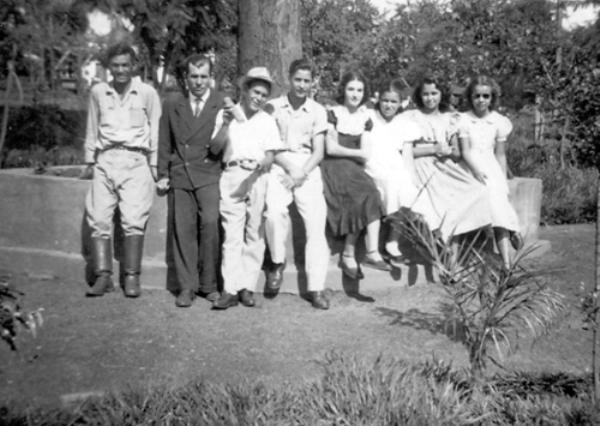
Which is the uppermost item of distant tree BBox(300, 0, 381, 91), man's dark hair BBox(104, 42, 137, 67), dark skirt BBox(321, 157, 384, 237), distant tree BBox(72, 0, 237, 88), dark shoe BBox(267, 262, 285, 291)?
distant tree BBox(300, 0, 381, 91)

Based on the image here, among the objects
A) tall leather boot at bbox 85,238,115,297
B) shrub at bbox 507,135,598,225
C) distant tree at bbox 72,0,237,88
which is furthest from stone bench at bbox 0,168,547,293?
distant tree at bbox 72,0,237,88

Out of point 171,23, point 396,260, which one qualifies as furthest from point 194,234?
point 171,23

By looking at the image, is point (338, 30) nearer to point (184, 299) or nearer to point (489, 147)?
point (489, 147)

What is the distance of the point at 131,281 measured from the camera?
6.47m

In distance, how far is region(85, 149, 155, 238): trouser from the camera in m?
6.52

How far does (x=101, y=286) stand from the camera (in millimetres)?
6461

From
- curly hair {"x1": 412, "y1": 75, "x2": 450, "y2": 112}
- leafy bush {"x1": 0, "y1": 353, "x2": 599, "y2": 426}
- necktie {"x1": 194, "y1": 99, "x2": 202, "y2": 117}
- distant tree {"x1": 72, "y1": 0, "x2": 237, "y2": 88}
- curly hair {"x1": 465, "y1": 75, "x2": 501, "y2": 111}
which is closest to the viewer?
leafy bush {"x1": 0, "y1": 353, "x2": 599, "y2": 426}

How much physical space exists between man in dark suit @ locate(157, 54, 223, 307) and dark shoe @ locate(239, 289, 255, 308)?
0.74 feet

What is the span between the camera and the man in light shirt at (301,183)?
6.36 m

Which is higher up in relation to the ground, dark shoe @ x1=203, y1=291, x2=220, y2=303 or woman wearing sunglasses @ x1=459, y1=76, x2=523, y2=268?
woman wearing sunglasses @ x1=459, y1=76, x2=523, y2=268

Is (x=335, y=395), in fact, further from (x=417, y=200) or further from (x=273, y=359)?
(x=417, y=200)

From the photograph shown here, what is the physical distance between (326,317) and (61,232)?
8.35ft

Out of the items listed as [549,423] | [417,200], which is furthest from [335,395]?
[417,200]

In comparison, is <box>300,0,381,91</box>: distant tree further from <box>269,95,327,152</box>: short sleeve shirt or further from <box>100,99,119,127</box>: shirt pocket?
<box>100,99,119,127</box>: shirt pocket
